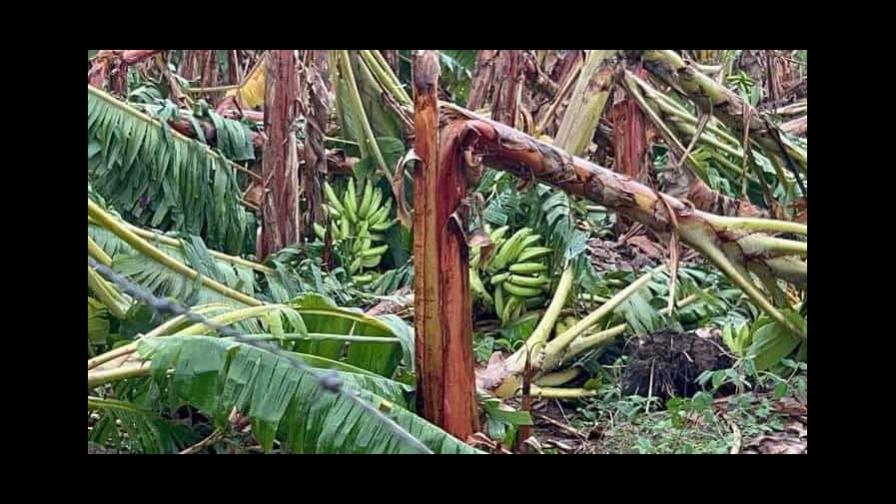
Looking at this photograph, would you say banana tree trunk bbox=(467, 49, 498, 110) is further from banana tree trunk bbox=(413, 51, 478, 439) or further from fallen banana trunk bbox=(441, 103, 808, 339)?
banana tree trunk bbox=(413, 51, 478, 439)

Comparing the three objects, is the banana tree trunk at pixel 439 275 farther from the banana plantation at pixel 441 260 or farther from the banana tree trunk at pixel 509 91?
the banana tree trunk at pixel 509 91

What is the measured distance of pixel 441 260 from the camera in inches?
55.4

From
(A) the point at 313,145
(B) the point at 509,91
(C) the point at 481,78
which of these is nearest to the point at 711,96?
(B) the point at 509,91

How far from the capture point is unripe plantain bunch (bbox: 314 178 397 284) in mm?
2604

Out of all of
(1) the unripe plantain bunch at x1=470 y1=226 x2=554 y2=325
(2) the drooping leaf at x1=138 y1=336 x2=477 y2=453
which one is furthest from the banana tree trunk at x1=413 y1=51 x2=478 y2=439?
(1) the unripe plantain bunch at x1=470 y1=226 x2=554 y2=325

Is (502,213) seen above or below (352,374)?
above

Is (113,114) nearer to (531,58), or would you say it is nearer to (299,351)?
(299,351)

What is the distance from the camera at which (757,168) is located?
221cm

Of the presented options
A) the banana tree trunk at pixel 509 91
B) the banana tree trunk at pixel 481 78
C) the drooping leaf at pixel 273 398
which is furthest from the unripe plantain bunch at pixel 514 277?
the drooping leaf at pixel 273 398

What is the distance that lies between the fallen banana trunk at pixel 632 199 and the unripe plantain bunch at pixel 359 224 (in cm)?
118

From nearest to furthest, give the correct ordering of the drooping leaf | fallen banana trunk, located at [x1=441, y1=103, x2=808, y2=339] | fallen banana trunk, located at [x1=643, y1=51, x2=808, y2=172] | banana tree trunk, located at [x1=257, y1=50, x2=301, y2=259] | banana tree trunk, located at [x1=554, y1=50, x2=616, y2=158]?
the drooping leaf → fallen banana trunk, located at [x1=441, y1=103, x2=808, y2=339] → fallen banana trunk, located at [x1=643, y1=51, x2=808, y2=172] → banana tree trunk, located at [x1=554, y1=50, x2=616, y2=158] → banana tree trunk, located at [x1=257, y1=50, x2=301, y2=259]

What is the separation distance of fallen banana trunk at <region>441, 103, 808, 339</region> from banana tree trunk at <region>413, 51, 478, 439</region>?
4 cm
